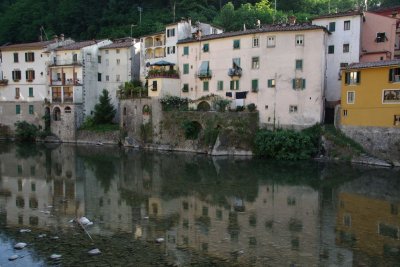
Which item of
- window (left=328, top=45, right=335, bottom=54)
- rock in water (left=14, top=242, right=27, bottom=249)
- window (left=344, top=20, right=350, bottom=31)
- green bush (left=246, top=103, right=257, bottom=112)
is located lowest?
rock in water (left=14, top=242, right=27, bottom=249)

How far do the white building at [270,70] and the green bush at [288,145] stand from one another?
2.99 metres

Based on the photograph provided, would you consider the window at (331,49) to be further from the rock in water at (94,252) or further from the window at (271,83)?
the rock in water at (94,252)

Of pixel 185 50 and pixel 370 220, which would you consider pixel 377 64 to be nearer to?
pixel 370 220

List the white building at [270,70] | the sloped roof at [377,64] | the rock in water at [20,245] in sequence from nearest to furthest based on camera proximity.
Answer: the rock in water at [20,245], the sloped roof at [377,64], the white building at [270,70]

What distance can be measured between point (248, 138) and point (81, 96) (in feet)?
85.8

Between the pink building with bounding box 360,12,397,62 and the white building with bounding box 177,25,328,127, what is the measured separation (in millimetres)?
5432

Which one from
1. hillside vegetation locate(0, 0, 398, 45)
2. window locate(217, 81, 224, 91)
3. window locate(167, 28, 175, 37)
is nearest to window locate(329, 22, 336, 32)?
window locate(217, 81, 224, 91)

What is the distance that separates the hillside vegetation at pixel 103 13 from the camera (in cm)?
7581

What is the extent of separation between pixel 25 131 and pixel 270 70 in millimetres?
34927

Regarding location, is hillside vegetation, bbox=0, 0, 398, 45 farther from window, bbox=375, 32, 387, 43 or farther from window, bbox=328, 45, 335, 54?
window, bbox=328, 45, 335, 54

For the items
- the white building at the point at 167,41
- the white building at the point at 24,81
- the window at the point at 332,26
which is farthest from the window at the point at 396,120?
the white building at the point at 24,81

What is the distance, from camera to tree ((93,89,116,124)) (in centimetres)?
5528

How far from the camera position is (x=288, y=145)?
39844mm

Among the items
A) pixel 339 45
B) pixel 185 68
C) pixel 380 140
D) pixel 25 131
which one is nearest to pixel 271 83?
pixel 339 45
